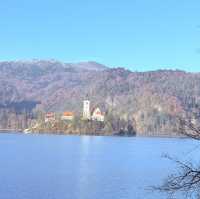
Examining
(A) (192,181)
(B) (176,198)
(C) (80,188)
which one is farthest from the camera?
(C) (80,188)

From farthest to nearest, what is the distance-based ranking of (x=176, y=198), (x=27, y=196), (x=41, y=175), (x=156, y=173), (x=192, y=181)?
(x=156, y=173)
(x=41, y=175)
(x=27, y=196)
(x=176, y=198)
(x=192, y=181)

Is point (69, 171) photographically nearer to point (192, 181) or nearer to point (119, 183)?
point (119, 183)

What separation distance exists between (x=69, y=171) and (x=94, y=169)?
3.53 meters

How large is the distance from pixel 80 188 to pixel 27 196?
18.0 ft

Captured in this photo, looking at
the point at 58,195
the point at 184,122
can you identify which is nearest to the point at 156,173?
the point at 58,195

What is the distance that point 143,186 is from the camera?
35.7m

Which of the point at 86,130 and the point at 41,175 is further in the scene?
the point at 86,130

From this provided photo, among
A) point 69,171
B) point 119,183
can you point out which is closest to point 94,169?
point 69,171

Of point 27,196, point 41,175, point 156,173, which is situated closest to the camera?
point 27,196

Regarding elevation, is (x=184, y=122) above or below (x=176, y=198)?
above

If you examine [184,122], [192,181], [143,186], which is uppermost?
[184,122]

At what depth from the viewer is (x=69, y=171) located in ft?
153

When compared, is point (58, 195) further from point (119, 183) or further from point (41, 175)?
point (41, 175)

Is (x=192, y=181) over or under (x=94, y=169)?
over
